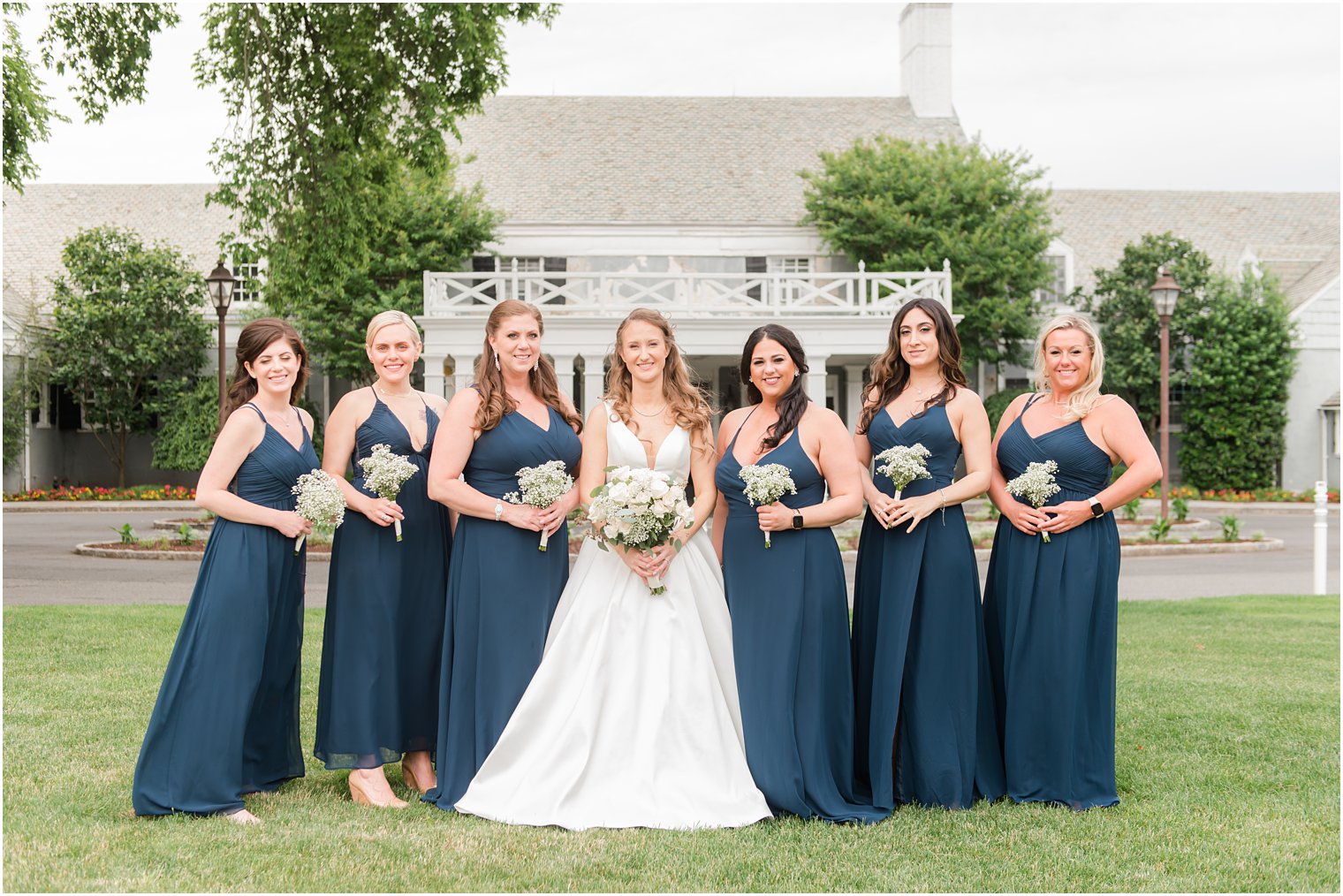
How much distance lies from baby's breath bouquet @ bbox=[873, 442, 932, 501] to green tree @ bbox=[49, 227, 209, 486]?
31.9 metres

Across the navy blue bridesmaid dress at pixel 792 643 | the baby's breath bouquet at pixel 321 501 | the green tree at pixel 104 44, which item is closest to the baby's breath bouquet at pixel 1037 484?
the navy blue bridesmaid dress at pixel 792 643

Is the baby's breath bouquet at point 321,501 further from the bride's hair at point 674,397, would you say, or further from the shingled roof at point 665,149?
the shingled roof at point 665,149

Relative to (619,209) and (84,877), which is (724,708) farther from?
(619,209)

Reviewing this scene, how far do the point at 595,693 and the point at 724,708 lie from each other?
0.64 meters

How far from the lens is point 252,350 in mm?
5738

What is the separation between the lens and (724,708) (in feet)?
18.8

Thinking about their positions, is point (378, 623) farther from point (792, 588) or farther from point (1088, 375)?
point (1088, 375)

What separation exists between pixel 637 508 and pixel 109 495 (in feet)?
104

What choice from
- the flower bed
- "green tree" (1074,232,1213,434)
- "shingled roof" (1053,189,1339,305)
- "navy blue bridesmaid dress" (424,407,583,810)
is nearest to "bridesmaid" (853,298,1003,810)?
"navy blue bridesmaid dress" (424,407,583,810)

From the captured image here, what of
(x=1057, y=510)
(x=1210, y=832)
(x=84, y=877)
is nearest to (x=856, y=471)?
(x=1057, y=510)

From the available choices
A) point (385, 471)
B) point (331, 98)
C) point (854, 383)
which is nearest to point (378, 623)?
point (385, 471)

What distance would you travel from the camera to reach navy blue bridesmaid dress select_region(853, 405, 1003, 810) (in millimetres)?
5781

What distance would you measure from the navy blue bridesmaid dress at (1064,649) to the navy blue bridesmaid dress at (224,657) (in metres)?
3.69

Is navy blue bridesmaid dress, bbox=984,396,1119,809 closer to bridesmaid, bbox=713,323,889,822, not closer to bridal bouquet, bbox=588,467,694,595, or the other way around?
bridesmaid, bbox=713,323,889,822
